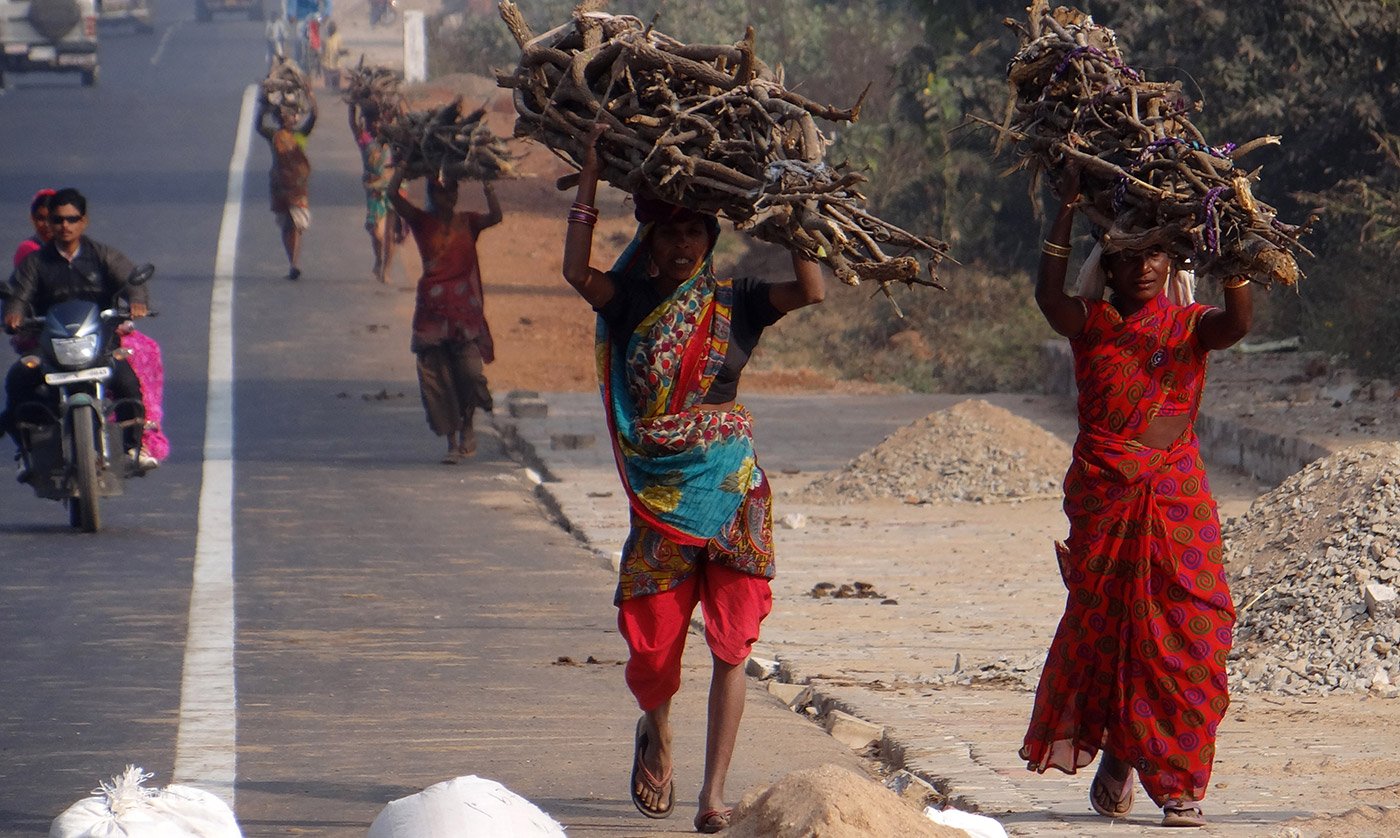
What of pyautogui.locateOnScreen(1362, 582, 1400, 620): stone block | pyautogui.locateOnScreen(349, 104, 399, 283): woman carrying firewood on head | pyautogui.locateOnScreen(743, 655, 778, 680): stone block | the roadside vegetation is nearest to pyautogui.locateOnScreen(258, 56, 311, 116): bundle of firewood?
pyautogui.locateOnScreen(349, 104, 399, 283): woman carrying firewood on head

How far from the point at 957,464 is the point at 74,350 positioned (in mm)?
5326

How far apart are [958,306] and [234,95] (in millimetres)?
25897

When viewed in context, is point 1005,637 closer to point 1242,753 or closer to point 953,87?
point 1242,753

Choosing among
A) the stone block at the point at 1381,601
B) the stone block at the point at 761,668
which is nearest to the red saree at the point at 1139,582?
the stone block at the point at 1381,601

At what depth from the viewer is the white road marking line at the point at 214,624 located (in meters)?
6.29

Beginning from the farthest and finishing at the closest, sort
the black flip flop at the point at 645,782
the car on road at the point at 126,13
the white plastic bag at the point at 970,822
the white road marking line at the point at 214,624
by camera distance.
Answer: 1. the car on road at the point at 126,13
2. the white road marking line at the point at 214,624
3. the black flip flop at the point at 645,782
4. the white plastic bag at the point at 970,822

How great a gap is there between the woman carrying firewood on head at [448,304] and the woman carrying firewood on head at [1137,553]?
818cm

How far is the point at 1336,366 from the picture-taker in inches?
587

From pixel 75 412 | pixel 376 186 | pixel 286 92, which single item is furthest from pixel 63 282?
pixel 286 92

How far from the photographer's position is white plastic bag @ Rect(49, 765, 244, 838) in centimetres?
439

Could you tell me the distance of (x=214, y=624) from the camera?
8672 mm

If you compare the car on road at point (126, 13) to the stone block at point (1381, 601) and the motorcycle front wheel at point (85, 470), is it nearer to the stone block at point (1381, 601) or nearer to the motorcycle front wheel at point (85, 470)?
the motorcycle front wheel at point (85, 470)

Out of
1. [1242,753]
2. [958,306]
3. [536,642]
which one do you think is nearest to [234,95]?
[958,306]

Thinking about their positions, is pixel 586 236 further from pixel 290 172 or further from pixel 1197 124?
pixel 290 172
